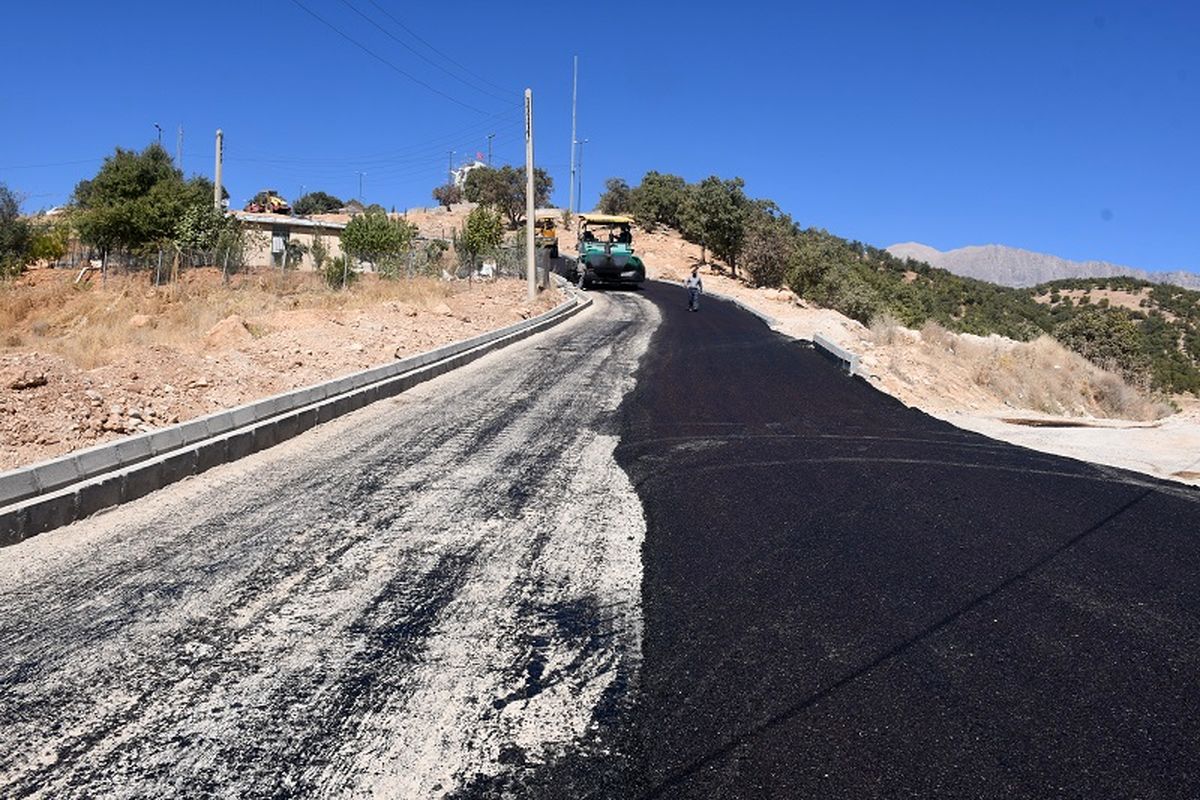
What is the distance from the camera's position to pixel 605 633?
17.9 feet

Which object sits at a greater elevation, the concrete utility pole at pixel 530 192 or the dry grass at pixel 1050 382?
the concrete utility pole at pixel 530 192

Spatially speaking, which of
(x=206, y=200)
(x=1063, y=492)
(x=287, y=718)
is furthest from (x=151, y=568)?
(x=206, y=200)

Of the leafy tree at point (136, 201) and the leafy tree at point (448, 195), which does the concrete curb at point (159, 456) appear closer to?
the leafy tree at point (136, 201)

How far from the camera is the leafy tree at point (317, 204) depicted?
119719 mm

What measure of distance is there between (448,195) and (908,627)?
115111mm

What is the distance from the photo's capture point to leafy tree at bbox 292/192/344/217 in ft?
393

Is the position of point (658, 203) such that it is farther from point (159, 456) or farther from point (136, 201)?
point (159, 456)

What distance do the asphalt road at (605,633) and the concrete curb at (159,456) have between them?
214mm

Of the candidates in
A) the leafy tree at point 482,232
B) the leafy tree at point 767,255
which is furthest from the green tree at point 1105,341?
the leafy tree at point 482,232

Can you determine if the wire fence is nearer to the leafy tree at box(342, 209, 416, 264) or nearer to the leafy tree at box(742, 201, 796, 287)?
the leafy tree at box(342, 209, 416, 264)

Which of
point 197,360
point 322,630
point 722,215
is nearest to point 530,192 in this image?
point 197,360

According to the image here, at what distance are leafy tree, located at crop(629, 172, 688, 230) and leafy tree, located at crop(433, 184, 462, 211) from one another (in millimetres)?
30408

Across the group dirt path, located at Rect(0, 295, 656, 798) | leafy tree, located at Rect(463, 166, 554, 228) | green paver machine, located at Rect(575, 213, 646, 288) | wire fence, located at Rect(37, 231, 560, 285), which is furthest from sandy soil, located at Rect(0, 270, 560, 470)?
leafy tree, located at Rect(463, 166, 554, 228)

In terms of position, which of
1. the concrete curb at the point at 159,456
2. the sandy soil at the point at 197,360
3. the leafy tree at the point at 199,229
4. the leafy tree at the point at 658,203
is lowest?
the concrete curb at the point at 159,456
